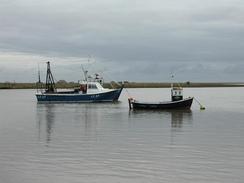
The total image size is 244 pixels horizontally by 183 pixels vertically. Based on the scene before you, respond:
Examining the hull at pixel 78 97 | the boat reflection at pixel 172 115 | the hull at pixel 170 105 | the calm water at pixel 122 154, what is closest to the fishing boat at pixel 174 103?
the hull at pixel 170 105

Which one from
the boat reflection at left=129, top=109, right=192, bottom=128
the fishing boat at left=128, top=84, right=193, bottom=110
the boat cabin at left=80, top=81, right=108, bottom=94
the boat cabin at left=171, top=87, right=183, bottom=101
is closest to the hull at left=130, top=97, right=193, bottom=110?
the fishing boat at left=128, top=84, right=193, bottom=110

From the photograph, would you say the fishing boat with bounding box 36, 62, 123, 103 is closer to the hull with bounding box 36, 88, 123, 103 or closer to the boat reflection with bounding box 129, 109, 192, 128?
the hull with bounding box 36, 88, 123, 103

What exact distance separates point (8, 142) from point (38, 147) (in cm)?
242

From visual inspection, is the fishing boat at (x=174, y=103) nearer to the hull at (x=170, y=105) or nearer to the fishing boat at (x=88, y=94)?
the hull at (x=170, y=105)

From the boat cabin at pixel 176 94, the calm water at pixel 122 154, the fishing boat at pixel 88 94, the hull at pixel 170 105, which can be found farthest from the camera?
the fishing boat at pixel 88 94

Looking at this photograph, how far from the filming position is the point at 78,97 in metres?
66.4

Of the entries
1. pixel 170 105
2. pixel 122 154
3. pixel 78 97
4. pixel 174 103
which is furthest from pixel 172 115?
pixel 78 97

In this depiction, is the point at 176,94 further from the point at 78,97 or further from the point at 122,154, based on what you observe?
the point at 122,154

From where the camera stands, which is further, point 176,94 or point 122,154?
point 176,94

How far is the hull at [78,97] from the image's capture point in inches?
2618

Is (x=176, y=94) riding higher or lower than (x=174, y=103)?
higher

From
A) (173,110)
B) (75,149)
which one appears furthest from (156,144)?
(173,110)

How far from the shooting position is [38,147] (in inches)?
865

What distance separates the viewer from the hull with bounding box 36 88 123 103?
218 feet
